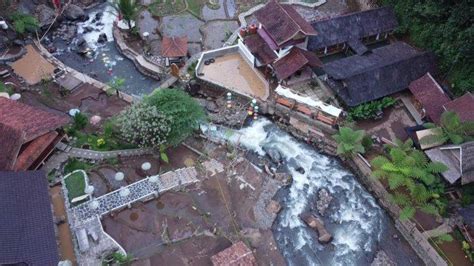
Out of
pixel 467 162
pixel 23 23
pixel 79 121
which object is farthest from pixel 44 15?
pixel 467 162

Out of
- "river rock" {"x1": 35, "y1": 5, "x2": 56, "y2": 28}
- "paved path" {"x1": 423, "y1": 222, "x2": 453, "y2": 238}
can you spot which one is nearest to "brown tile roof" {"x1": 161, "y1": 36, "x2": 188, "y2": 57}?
"river rock" {"x1": 35, "y1": 5, "x2": 56, "y2": 28}

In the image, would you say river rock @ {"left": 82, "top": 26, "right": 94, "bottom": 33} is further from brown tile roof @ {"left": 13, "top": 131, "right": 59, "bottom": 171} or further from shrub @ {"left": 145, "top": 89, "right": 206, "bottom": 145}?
brown tile roof @ {"left": 13, "top": 131, "right": 59, "bottom": 171}

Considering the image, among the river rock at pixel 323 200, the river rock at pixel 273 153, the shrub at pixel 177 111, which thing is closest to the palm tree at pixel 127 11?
the shrub at pixel 177 111

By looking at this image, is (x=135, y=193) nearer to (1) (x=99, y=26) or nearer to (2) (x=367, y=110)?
(2) (x=367, y=110)

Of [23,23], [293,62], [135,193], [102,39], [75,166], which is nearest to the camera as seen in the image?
[135,193]

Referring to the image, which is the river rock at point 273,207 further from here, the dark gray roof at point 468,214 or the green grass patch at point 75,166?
the green grass patch at point 75,166

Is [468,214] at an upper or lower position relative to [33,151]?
upper
